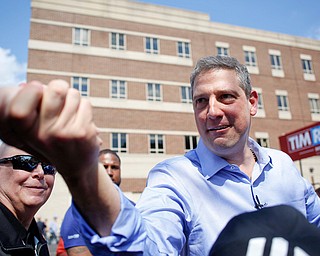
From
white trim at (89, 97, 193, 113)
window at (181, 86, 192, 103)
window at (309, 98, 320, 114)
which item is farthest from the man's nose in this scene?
A: window at (309, 98, 320, 114)

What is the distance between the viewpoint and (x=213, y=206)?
162 centimetres

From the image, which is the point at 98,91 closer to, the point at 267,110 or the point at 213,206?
the point at 267,110

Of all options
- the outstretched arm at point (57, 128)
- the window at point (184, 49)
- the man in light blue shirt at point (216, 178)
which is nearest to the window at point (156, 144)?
the window at point (184, 49)

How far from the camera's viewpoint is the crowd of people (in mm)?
719

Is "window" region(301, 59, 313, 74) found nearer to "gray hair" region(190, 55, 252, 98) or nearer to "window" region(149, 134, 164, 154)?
"window" region(149, 134, 164, 154)

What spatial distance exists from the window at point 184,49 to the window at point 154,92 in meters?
3.43

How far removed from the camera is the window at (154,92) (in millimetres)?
20906

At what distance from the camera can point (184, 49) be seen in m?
22.8

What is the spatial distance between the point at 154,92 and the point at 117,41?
14.9 ft

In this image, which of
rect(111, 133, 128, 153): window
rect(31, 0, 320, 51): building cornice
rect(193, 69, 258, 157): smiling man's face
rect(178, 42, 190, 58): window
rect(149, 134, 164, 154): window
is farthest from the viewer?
rect(178, 42, 190, 58): window

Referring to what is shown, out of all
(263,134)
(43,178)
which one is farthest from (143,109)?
(43,178)

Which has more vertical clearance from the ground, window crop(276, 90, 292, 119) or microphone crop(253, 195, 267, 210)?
window crop(276, 90, 292, 119)

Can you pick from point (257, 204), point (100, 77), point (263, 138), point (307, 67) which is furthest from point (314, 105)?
point (257, 204)

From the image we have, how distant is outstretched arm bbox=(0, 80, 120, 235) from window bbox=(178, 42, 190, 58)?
22.4 m
